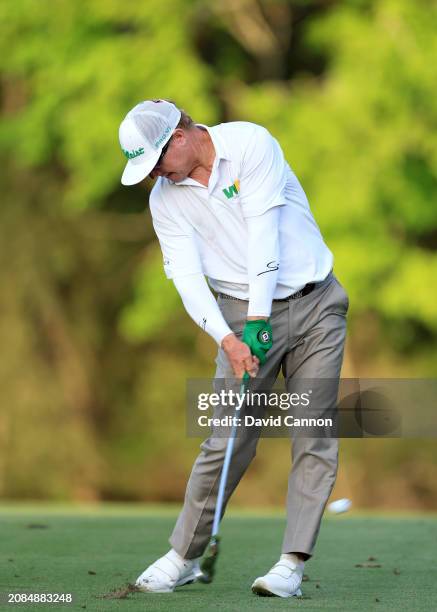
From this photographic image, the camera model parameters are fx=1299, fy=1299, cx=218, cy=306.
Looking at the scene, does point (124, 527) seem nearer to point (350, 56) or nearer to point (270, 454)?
point (350, 56)

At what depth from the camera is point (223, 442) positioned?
5.23 meters

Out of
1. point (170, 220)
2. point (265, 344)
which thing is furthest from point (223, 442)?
point (170, 220)

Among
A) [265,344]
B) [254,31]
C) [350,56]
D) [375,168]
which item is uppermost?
[254,31]

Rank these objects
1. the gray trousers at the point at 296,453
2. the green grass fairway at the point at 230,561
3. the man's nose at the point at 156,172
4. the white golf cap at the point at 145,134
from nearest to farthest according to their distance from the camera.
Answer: the green grass fairway at the point at 230,561, the white golf cap at the point at 145,134, the man's nose at the point at 156,172, the gray trousers at the point at 296,453

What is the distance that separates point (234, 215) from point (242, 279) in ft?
0.87

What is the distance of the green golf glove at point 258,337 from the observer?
509 cm

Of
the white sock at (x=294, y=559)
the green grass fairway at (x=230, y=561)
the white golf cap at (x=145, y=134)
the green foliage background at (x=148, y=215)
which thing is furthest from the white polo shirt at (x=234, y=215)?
the green foliage background at (x=148, y=215)

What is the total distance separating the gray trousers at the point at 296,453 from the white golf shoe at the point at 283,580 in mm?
60

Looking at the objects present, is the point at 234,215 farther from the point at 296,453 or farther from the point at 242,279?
the point at 296,453

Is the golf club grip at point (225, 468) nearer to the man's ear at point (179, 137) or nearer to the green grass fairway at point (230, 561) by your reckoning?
the green grass fairway at point (230, 561)

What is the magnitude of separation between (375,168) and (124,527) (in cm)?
871

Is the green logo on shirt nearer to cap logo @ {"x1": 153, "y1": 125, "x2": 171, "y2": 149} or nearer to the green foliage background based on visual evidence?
cap logo @ {"x1": 153, "y1": 125, "x2": 171, "y2": 149}

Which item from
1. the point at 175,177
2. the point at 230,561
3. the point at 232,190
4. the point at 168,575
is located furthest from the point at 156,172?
the point at 230,561

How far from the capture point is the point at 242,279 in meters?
5.29
